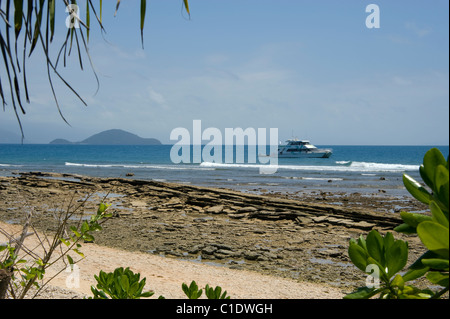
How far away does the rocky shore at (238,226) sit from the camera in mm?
7637

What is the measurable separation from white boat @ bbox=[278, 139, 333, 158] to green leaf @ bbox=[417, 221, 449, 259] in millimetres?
56073

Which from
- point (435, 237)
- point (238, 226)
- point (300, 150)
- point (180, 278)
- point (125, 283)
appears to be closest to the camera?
point (435, 237)

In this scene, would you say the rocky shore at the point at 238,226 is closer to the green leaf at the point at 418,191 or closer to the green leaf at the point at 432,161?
the green leaf at the point at 418,191

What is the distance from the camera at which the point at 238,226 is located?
10.6 m

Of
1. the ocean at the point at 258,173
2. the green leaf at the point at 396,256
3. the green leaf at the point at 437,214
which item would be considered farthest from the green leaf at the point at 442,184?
the ocean at the point at 258,173

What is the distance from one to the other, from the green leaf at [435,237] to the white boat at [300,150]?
56.1 metres

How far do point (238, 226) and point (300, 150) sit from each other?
154 feet

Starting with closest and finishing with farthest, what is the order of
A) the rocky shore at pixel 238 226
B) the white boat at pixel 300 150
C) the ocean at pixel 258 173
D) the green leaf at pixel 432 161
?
the green leaf at pixel 432 161, the rocky shore at pixel 238 226, the ocean at pixel 258 173, the white boat at pixel 300 150

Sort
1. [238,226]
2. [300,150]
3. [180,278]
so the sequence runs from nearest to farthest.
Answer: [180,278]
[238,226]
[300,150]

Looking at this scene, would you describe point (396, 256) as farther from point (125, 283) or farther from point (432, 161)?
point (125, 283)

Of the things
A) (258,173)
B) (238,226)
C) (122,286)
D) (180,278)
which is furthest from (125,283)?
(258,173)

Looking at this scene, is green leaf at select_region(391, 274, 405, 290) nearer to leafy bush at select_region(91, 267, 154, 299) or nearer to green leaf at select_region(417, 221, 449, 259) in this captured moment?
green leaf at select_region(417, 221, 449, 259)

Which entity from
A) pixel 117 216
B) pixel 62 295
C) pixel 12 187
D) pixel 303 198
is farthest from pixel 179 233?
pixel 12 187
